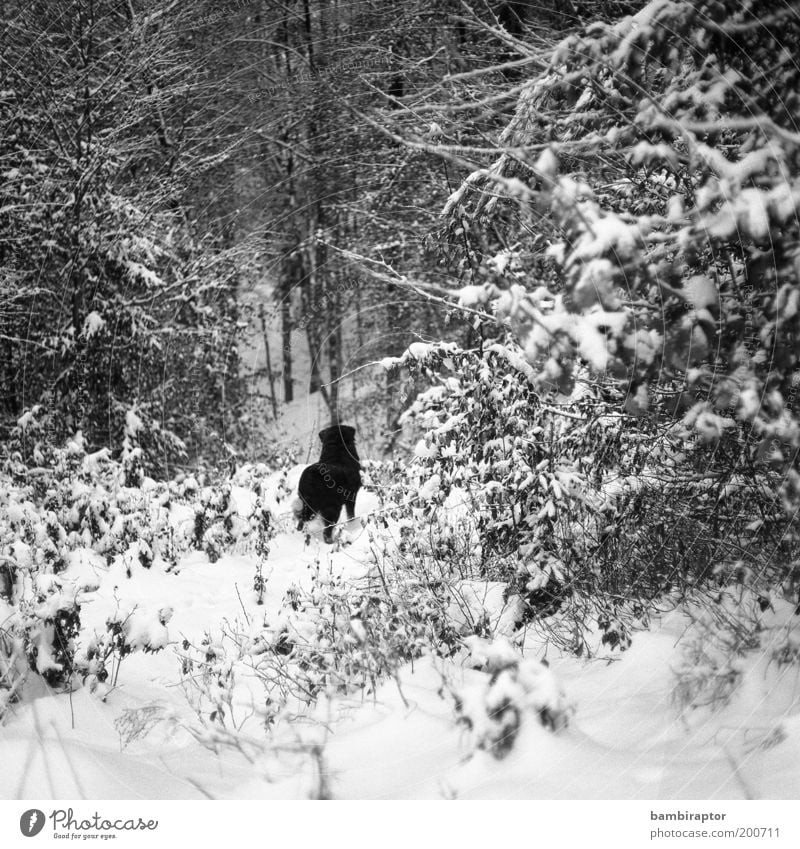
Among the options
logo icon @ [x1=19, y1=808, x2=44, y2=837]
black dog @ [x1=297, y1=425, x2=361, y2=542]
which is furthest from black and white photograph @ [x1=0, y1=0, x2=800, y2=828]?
black dog @ [x1=297, y1=425, x2=361, y2=542]

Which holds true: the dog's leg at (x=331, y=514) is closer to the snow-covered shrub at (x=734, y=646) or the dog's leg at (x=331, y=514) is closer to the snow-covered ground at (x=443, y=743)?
the snow-covered ground at (x=443, y=743)

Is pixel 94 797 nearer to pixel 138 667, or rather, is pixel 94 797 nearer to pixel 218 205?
pixel 138 667

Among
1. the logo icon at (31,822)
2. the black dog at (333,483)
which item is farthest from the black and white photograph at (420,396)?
the black dog at (333,483)

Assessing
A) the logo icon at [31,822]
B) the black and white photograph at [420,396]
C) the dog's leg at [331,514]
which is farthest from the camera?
the dog's leg at [331,514]

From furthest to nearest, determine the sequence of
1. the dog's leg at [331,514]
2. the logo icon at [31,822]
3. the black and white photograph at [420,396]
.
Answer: the dog's leg at [331,514] → the logo icon at [31,822] → the black and white photograph at [420,396]

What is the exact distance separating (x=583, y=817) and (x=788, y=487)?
1.13 meters

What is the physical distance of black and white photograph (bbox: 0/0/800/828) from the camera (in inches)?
66.4

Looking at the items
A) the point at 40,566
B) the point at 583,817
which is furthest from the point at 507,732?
the point at 40,566

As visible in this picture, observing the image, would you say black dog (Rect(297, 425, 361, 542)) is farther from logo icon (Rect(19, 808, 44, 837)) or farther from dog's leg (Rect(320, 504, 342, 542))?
logo icon (Rect(19, 808, 44, 837))

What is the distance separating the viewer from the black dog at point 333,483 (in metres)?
3.91

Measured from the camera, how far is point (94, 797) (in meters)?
1.78
